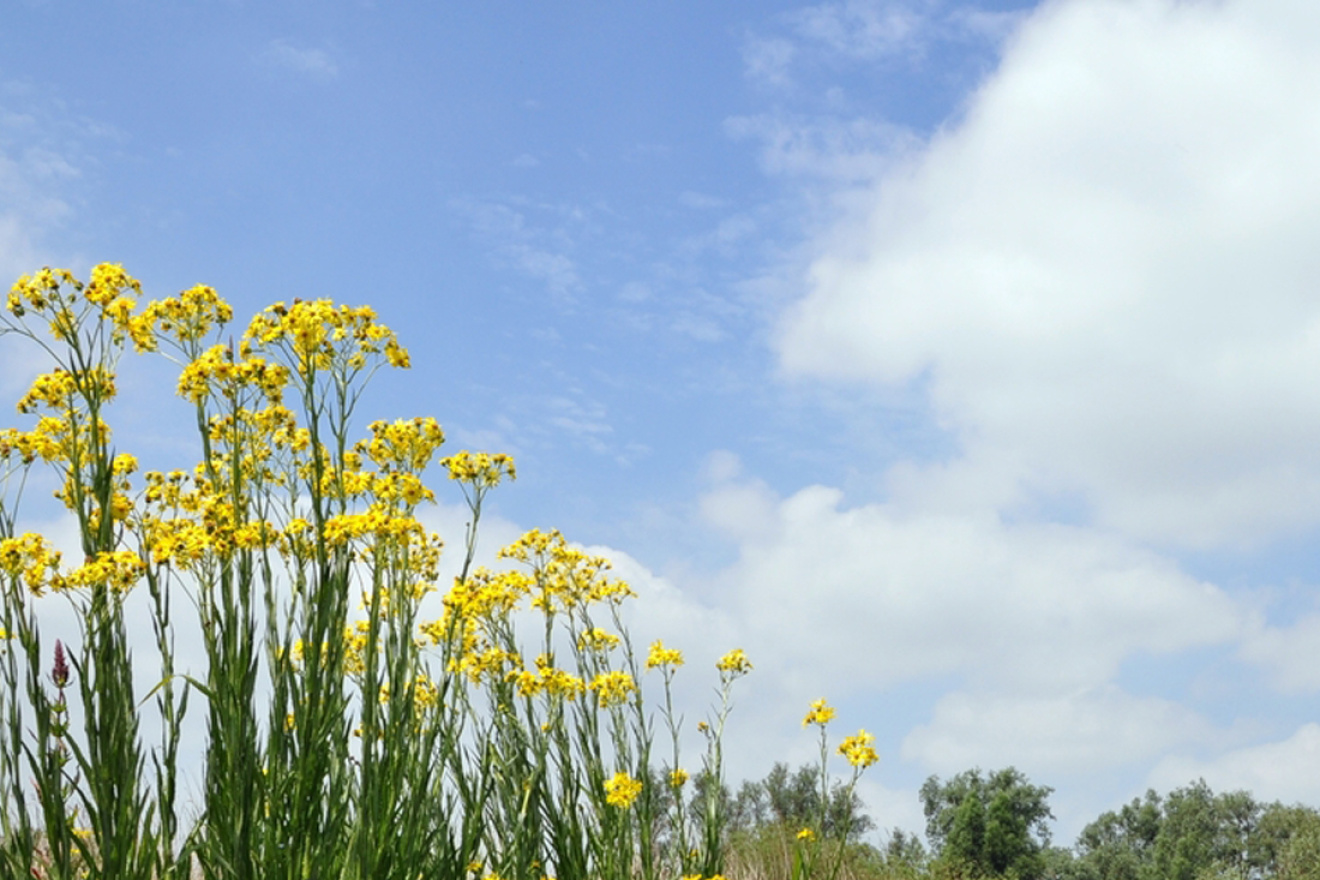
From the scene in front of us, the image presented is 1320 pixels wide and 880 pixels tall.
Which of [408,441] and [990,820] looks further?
[990,820]

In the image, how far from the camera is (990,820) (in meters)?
42.8

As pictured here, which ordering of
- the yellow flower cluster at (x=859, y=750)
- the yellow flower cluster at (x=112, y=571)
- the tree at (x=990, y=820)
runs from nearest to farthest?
the yellow flower cluster at (x=112, y=571) → the yellow flower cluster at (x=859, y=750) → the tree at (x=990, y=820)

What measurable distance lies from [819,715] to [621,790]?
101 centimetres

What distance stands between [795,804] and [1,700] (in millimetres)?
29084

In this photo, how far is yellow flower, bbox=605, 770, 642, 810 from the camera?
5.31 metres

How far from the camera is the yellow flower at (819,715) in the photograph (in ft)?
17.4

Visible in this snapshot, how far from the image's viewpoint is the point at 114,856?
131 inches

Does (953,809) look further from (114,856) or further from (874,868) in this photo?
(114,856)

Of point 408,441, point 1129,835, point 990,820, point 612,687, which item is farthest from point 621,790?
point 1129,835

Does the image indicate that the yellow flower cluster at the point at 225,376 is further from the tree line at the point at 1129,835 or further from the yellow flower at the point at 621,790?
the tree line at the point at 1129,835

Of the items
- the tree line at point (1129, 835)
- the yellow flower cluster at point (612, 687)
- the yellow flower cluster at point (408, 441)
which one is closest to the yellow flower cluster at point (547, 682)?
the yellow flower cluster at point (612, 687)

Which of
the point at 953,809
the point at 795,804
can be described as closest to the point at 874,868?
the point at 795,804

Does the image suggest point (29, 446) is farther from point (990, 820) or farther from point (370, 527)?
point (990, 820)

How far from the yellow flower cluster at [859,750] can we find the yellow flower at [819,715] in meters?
0.19
